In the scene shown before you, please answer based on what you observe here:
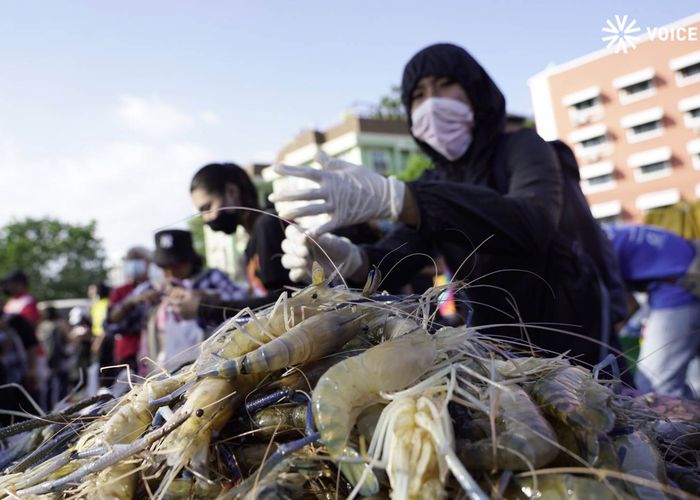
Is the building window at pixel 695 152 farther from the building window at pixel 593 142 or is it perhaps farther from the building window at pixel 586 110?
→ the building window at pixel 586 110

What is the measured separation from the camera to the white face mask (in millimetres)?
2316

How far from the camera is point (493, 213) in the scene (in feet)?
5.85

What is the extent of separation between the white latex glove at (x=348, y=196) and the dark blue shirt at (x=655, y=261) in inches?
91.8

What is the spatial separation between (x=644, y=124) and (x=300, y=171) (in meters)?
38.0

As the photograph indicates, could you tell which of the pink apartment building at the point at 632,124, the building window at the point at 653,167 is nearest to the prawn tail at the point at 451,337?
the pink apartment building at the point at 632,124

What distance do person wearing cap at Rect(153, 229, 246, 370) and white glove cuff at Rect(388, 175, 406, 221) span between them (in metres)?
1.99

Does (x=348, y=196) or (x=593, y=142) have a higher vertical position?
(x=593, y=142)

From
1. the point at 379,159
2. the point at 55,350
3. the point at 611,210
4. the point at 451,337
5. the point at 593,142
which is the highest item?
the point at 379,159

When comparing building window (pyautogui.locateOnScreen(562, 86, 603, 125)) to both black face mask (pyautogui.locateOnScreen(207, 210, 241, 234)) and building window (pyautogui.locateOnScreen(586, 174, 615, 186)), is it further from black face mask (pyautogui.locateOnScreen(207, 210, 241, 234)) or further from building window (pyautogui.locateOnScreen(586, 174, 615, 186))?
black face mask (pyautogui.locateOnScreen(207, 210, 241, 234))

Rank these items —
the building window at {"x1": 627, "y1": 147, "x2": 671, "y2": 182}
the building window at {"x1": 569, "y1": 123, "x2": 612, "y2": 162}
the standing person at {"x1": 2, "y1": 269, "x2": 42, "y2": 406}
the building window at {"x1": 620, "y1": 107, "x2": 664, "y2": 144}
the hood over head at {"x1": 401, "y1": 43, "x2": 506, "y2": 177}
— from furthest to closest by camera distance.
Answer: the building window at {"x1": 569, "y1": 123, "x2": 612, "y2": 162} → the building window at {"x1": 627, "y1": 147, "x2": 671, "y2": 182} → the building window at {"x1": 620, "y1": 107, "x2": 664, "y2": 144} → the standing person at {"x1": 2, "y1": 269, "x2": 42, "y2": 406} → the hood over head at {"x1": 401, "y1": 43, "x2": 506, "y2": 177}

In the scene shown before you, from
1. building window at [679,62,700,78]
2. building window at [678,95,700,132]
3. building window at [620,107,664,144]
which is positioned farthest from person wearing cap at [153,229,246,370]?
building window at [620,107,664,144]

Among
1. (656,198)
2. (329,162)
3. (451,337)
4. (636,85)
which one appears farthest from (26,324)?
(656,198)

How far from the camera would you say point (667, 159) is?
33.2 m

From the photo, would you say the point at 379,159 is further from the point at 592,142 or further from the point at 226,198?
the point at 226,198
